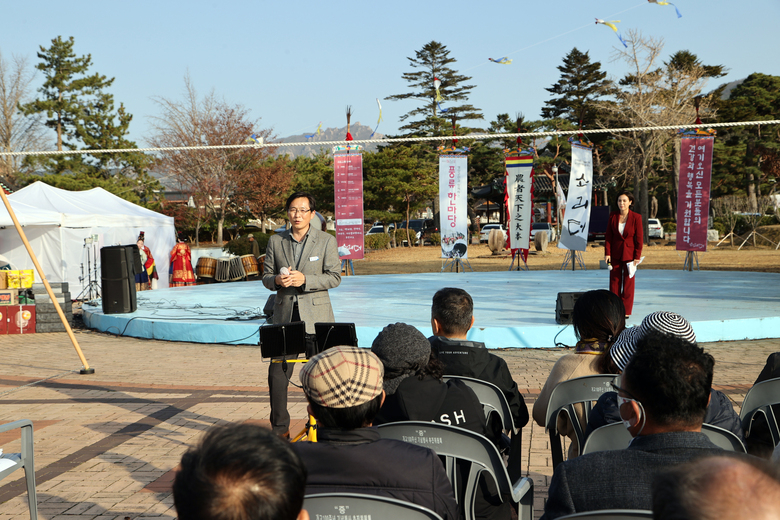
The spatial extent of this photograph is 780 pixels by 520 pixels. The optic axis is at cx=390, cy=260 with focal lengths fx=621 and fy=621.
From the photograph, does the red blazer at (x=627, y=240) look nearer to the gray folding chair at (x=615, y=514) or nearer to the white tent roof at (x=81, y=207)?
the gray folding chair at (x=615, y=514)

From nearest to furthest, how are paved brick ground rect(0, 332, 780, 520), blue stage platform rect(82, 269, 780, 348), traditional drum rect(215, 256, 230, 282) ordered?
paved brick ground rect(0, 332, 780, 520) < blue stage platform rect(82, 269, 780, 348) < traditional drum rect(215, 256, 230, 282)

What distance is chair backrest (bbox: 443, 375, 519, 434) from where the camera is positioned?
112 inches

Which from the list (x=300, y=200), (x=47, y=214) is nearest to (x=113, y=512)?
(x=300, y=200)

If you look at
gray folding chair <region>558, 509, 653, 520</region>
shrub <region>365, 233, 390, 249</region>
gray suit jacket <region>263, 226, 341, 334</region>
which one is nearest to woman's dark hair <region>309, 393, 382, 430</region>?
gray folding chair <region>558, 509, 653, 520</region>

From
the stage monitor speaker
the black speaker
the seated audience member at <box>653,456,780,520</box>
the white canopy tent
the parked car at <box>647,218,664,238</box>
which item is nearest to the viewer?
the seated audience member at <box>653,456,780,520</box>

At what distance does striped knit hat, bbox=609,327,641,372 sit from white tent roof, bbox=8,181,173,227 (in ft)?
49.0

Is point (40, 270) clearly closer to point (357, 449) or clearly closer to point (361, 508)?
point (357, 449)

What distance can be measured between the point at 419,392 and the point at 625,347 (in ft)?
2.87

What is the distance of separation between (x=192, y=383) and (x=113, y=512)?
3.25 meters

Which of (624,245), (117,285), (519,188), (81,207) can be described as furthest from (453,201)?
(81,207)

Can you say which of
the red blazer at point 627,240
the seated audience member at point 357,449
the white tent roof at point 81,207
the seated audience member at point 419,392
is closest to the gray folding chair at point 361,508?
the seated audience member at point 357,449

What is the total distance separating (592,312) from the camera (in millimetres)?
3070

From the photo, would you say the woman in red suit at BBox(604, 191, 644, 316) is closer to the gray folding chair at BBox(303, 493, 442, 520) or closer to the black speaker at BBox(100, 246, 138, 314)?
the gray folding chair at BBox(303, 493, 442, 520)

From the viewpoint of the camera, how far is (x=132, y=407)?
5590 mm
